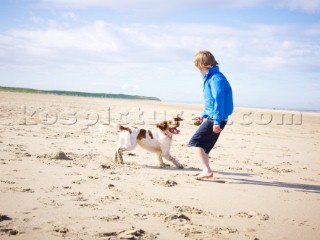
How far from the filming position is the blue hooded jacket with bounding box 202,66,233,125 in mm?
4852

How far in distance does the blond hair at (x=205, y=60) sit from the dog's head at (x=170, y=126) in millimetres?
1330

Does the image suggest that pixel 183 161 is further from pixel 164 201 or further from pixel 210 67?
pixel 164 201

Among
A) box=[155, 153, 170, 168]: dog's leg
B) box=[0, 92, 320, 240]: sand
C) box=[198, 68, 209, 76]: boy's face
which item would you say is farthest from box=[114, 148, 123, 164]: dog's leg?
box=[198, 68, 209, 76]: boy's face

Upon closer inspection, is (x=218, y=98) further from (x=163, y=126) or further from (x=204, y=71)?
(x=163, y=126)

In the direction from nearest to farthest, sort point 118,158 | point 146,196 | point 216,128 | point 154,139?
point 146,196 < point 216,128 < point 118,158 < point 154,139

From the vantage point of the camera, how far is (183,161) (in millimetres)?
6812

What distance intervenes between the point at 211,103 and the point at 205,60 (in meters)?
0.68

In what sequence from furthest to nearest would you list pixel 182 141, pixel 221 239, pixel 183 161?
pixel 182 141
pixel 183 161
pixel 221 239

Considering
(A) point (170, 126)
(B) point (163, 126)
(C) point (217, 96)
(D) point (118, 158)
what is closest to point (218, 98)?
(C) point (217, 96)

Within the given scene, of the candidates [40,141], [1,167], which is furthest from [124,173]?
[40,141]

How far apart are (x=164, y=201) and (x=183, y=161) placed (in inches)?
117

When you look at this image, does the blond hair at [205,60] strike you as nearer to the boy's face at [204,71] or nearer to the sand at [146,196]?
the boy's face at [204,71]

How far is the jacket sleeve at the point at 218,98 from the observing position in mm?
4828

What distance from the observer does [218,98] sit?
16.0ft
